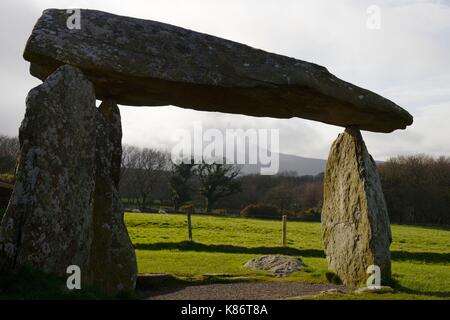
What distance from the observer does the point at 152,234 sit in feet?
86.8

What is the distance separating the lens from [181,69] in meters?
9.67

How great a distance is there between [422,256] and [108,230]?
1737cm

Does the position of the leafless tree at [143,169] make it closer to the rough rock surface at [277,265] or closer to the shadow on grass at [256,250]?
the shadow on grass at [256,250]

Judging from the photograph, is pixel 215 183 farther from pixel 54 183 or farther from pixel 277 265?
pixel 54 183

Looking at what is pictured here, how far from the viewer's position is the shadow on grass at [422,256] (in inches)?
872

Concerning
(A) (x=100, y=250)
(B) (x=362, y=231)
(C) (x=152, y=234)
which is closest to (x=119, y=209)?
(A) (x=100, y=250)

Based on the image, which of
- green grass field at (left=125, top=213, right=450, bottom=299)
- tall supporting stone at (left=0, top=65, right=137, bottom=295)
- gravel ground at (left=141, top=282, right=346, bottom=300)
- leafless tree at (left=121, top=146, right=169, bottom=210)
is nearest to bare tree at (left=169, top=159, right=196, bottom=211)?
Answer: leafless tree at (left=121, top=146, right=169, bottom=210)

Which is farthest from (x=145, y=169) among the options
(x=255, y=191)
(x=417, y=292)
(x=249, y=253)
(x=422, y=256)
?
(x=417, y=292)

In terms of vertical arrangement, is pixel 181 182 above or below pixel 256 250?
above

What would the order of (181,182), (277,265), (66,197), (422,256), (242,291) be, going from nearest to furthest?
(66,197) < (242,291) < (277,265) < (422,256) < (181,182)

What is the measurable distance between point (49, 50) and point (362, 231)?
8491 mm

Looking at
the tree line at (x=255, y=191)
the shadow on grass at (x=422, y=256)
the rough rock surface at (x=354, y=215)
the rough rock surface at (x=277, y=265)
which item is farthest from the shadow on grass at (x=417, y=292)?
the tree line at (x=255, y=191)

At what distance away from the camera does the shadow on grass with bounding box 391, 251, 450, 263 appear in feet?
72.6

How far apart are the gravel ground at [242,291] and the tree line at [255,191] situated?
116 feet
